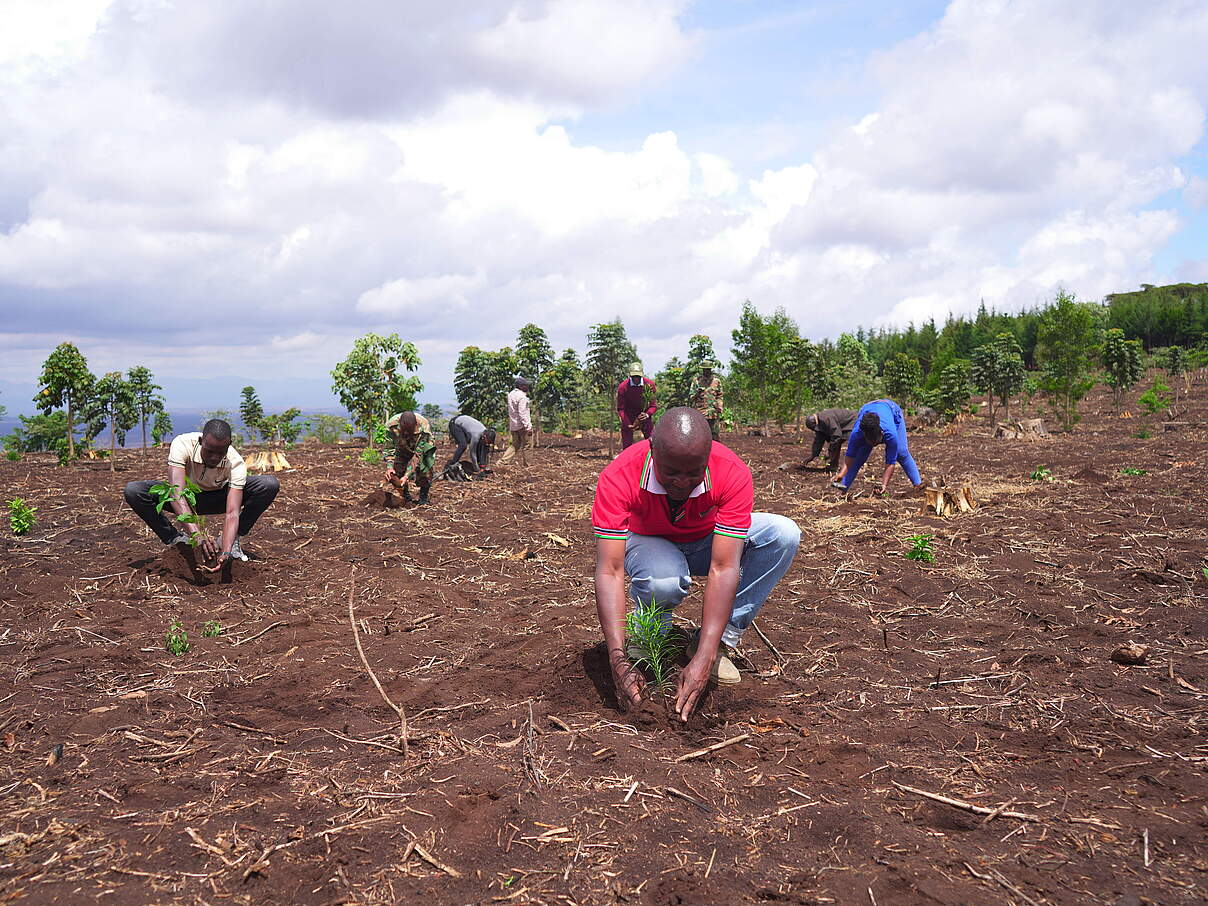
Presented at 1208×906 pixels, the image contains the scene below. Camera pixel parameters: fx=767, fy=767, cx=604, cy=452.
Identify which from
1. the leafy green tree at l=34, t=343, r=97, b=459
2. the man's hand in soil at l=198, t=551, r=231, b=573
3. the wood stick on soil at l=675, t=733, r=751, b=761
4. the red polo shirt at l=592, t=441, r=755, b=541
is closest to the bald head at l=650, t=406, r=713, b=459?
the red polo shirt at l=592, t=441, r=755, b=541

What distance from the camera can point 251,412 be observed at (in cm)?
2373

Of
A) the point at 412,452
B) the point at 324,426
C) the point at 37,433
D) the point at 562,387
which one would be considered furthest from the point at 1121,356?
the point at 37,433

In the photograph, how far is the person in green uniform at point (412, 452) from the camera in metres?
9.19

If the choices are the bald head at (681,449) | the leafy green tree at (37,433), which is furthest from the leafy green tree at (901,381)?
the bald head at (681,449)

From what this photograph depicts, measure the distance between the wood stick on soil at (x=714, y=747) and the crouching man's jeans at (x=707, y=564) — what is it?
23.0 inches

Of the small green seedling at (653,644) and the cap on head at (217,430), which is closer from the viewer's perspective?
the small green seedling at (653,644)

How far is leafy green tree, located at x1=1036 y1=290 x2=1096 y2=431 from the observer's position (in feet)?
66.6

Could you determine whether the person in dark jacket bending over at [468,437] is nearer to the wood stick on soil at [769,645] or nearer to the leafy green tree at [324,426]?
the wood stick on soil at [769,645]

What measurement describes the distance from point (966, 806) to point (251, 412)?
80.4ft

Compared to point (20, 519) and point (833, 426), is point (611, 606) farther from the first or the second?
point (833, 426)

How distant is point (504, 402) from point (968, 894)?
18.9m

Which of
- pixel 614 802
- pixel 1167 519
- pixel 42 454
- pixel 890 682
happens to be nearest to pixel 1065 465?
pixel 1167 519

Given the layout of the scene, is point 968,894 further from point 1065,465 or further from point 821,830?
point 1065,465

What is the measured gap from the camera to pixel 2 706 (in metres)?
3.38
